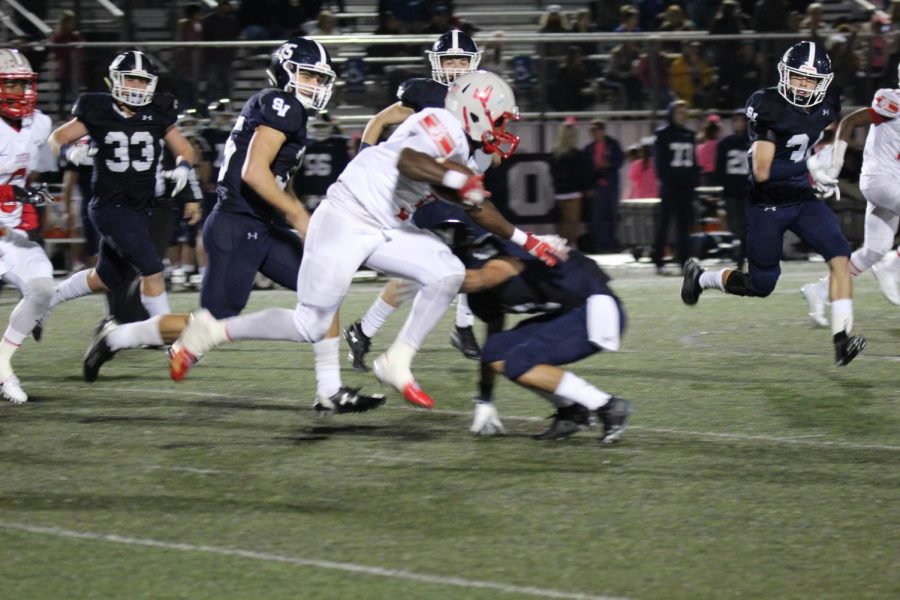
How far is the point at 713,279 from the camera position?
7984 mm

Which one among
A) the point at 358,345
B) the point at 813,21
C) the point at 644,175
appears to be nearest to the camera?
the point at 358,345

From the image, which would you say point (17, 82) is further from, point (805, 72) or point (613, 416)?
point (805, 72)

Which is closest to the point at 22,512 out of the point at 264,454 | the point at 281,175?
the point at 264,454

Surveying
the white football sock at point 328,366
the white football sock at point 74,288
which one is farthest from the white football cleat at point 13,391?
the white football sock at point 328,366

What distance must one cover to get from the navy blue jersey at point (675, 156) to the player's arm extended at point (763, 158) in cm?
495

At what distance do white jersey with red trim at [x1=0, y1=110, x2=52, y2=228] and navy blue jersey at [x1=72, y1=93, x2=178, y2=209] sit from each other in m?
0.29

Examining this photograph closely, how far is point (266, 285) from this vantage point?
11.6 meters

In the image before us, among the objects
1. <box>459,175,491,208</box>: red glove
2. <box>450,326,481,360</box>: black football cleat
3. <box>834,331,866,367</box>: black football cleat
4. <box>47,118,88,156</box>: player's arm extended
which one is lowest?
<box>450,326,481,360</box>: black football cleat

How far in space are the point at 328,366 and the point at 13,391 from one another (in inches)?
66.8

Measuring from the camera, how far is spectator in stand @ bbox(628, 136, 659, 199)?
13000 millimetres

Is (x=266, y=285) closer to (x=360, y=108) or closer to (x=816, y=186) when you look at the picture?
(x=360, y=108)

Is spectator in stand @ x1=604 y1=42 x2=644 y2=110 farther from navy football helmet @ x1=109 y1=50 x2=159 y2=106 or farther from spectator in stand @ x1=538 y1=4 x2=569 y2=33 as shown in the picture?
navy football helmet @ x1=109 y1=50 x2=159 y2=106

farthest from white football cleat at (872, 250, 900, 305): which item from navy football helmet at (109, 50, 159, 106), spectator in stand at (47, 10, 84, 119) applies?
spectator in stand at (47, 10, 84, 119)

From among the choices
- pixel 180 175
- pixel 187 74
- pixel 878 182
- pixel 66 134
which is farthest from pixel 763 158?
pixel 187 74
